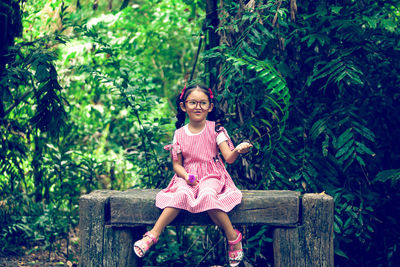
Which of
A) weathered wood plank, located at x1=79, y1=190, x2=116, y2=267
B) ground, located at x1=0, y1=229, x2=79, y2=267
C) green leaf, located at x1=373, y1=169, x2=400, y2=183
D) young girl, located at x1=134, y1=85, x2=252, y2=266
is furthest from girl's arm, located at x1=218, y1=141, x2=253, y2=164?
ground, located at x1=0, y1=229, x2=79, y2=267

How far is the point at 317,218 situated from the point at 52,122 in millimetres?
2067

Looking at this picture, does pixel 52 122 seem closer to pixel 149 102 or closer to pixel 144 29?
pixel 149 102

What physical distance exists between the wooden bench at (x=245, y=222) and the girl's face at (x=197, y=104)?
1.90ft

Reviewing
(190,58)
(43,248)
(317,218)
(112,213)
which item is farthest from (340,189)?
(190,58)

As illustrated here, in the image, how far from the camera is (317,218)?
2594mm

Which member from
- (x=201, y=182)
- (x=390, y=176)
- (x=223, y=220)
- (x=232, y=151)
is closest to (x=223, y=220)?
(x=223, y=220)

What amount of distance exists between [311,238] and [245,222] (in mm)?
400

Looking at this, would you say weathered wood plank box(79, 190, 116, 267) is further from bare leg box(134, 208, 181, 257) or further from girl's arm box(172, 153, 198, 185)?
girl's arm box(172, 153, 198, 185)

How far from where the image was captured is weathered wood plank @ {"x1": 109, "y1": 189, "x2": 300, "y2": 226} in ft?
8.60

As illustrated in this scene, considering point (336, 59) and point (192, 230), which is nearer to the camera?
point (336, 59)

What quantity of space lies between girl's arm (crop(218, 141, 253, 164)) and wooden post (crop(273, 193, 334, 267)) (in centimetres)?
46

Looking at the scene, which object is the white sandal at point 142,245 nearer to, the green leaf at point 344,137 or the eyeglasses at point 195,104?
the eyeglasses at point 195,104

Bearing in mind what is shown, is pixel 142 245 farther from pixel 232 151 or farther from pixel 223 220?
pixel 232 151

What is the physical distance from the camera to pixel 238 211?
8.62 feet
